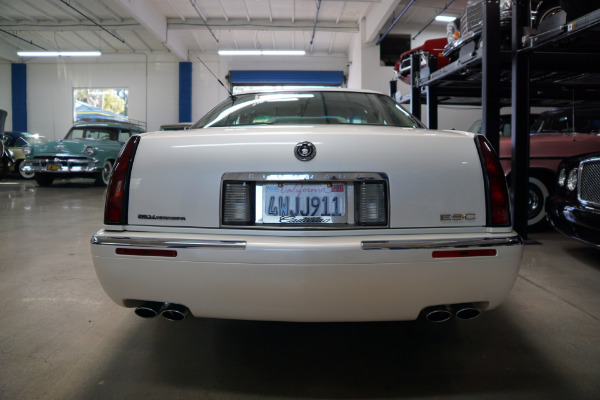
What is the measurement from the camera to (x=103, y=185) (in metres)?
10.8

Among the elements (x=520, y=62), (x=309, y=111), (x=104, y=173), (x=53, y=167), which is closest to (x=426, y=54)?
(x=520, y=62)

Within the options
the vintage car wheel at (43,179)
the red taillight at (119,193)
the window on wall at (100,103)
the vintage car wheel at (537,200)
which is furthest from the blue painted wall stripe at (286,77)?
the red taillight at (119,193)

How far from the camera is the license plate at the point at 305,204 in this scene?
1.56 m

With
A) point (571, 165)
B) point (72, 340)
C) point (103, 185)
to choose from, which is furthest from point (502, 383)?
point (103, 185)

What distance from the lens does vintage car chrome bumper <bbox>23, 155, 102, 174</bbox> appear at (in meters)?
9.59

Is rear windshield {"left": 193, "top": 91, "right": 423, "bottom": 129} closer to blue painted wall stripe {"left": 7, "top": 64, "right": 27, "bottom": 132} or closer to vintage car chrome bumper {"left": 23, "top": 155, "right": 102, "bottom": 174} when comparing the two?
vintage car chrome bumper {"left": 23, "top": 155, "right": 102, "bottom": 174}

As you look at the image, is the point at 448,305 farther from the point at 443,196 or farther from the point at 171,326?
the point at 171,326

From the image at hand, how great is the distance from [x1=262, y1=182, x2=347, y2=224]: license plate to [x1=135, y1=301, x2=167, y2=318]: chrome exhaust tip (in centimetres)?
52

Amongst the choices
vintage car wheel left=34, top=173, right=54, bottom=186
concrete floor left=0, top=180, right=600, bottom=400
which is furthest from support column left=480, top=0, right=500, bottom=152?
vintage car wheel left=34, top=173, right=54, bottom=186

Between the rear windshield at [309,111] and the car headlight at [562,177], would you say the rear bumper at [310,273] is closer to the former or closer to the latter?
the rear windshield at [309,111]

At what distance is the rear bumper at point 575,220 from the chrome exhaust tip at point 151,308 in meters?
2.87

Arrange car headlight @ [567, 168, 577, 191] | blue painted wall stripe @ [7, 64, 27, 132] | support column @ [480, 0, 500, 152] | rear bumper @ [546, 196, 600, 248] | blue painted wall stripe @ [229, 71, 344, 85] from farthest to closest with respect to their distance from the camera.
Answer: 1. blue painted wall stripe @ [7, 64, 27, 132]
2. blue painted wall stripe @ [229, 71, 344, 85]
3. support column @ [480, 0, 500, 152]
4. car headlight @ [567, 168, 577, 191]
5. rear bumper @ [546, 196, 600, 248]

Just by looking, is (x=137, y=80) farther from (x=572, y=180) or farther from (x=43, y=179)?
(x=572, y=180)

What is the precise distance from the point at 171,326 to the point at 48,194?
26.1ft
